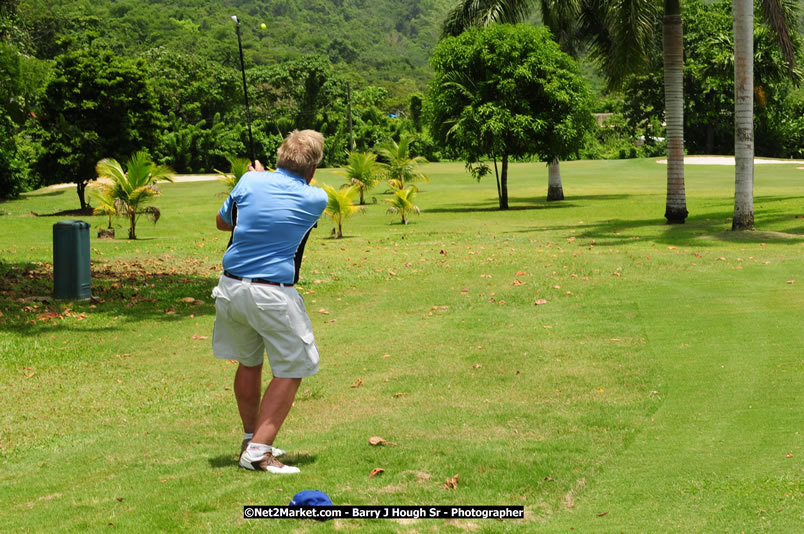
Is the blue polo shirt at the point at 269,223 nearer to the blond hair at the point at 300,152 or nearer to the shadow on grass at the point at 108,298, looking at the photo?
the blond hair at the point at 300,152

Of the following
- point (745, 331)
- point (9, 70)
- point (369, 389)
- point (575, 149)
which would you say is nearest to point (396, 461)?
point (369, 389)

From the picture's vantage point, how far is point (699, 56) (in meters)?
67.3

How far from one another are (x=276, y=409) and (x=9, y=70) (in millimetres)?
12672

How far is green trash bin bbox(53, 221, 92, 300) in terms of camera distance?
44.4 feet

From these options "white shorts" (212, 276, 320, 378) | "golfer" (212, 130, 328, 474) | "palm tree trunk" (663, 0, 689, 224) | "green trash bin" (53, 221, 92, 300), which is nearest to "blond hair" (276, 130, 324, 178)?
"golfer" (212, 130, 328, 474)

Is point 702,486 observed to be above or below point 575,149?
below

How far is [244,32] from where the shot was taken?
138m

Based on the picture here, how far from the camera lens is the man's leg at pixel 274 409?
5418 millimetres

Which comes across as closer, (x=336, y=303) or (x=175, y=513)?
(x=175, y=513)

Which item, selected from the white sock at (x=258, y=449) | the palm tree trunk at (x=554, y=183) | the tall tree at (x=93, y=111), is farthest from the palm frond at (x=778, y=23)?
the tall tree at (x=93, y=111)

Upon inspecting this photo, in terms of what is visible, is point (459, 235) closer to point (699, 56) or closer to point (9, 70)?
point (9, 70)

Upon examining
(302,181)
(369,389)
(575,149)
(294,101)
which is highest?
(294,101)

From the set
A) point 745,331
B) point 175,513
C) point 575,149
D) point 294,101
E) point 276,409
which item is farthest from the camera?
point 294,101

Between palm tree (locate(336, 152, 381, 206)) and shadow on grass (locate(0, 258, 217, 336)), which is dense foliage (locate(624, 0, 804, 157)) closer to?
palm tree (locate(336, 152, 381, 206))
